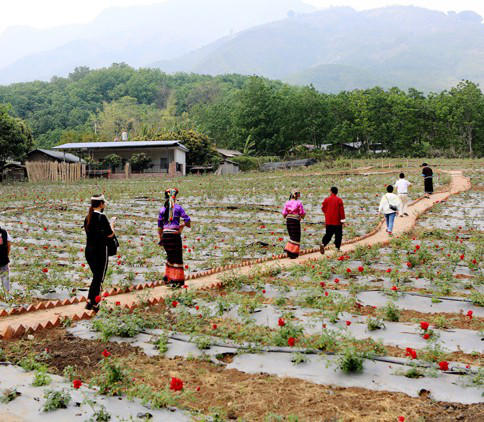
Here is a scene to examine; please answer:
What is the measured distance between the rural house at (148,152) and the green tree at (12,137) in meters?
4.72

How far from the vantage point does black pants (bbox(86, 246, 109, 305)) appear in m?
7.85

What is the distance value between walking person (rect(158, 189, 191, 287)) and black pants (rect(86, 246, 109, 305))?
5.26ft

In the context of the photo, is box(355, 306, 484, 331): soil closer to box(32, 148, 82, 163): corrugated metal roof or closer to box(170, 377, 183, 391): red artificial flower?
box(170, 377, 183, 391): red artificial flower

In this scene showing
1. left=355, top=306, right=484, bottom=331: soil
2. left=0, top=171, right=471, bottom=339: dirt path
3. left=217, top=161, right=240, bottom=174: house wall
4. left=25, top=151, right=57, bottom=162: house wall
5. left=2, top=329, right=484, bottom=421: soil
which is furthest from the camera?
left=217, top=161, right=240, bottom=174: house wall

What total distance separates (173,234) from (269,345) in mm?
3983

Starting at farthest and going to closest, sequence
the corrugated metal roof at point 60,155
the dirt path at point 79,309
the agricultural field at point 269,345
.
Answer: the corrugated metal roof at point 60,155 < the dirt path at point 79,309 < the agricultural field at point 269,345

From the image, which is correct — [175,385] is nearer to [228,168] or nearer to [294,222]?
[294,222]

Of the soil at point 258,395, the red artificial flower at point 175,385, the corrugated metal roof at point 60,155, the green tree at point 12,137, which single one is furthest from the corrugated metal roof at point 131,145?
the red artificial flower at point 175,385

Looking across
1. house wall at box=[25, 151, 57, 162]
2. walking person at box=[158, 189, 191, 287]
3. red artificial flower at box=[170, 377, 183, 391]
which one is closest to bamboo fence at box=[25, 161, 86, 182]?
house wall at box=[25, 151, 57, 162]

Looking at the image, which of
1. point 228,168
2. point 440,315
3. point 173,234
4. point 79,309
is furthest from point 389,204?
point 228,168

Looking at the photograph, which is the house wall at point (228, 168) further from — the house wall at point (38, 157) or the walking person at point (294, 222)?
the walking person at point (294, 222)

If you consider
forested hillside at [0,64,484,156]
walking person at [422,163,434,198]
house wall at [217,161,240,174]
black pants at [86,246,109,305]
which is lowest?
black pants at [86,246,109,305]

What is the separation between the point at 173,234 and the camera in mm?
9383

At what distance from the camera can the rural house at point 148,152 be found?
157ft
